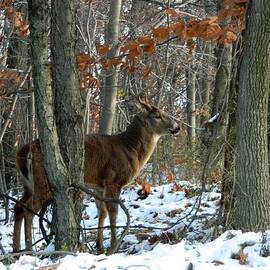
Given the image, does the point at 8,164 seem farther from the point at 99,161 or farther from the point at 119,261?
the point at 119,261

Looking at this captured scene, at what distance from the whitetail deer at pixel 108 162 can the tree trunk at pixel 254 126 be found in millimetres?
2292

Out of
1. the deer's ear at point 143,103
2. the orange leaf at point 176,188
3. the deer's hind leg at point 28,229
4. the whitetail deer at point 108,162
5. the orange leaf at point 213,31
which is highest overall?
the orange leaf at point 213,31

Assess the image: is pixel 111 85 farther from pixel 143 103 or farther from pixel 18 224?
pixel 18 224

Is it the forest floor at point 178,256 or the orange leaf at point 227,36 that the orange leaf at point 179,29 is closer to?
the orange leaf at point 227,36

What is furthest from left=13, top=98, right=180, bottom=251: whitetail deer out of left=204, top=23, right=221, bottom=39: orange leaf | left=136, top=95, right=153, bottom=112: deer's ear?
left=204, top=23, right=221, bottom=39: orange leaf

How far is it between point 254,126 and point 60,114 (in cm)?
207

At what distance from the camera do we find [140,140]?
1058 cm

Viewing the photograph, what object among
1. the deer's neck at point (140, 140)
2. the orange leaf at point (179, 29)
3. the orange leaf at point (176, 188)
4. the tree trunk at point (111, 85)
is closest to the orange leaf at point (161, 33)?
the orange leaf at point (179, 29)

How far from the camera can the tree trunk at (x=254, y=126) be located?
639cm

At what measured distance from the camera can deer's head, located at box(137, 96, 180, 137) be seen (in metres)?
10.7

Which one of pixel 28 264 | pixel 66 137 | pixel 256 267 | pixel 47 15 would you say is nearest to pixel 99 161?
pixel 66 137

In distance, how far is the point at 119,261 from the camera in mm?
Answer: 4961

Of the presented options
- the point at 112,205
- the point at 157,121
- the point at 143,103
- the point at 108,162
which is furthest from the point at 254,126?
the point at 157,121

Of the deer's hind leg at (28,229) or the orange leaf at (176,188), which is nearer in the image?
the deer's hind leg at (28,229)
